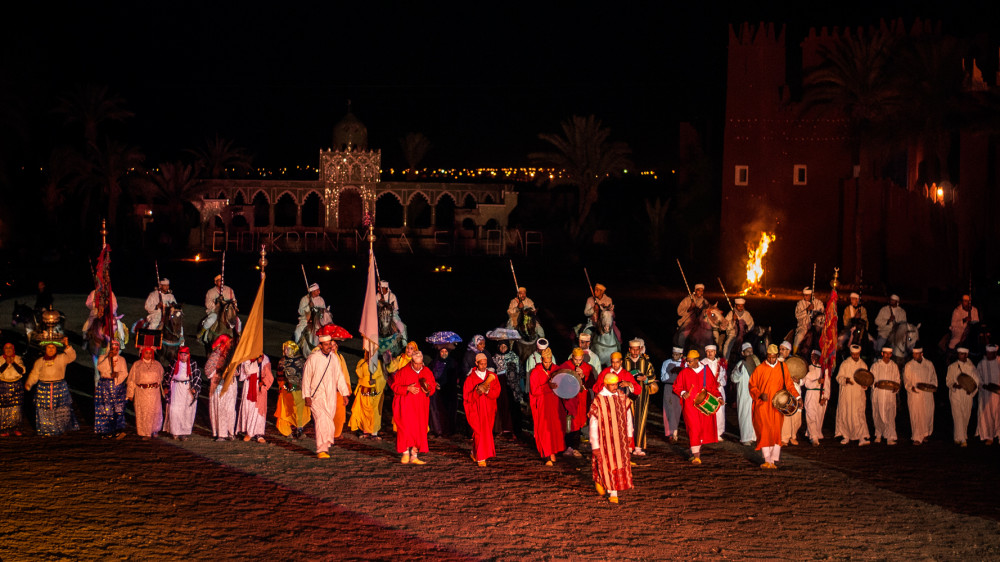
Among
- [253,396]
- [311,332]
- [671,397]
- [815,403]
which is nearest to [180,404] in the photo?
[253,396]

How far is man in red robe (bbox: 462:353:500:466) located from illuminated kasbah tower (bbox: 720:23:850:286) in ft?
88.4

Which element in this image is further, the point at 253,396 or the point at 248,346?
the point at 253,396

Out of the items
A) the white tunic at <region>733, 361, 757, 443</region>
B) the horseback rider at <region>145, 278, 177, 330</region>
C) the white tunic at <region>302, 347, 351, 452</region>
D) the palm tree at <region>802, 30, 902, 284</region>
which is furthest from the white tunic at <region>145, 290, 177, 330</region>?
the palm tree at <region>802, 30, 902, 284</region>

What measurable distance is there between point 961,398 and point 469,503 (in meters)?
6.92

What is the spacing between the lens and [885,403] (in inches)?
510

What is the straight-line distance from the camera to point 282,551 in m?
8.66

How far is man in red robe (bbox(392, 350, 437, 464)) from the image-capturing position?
1161 cm

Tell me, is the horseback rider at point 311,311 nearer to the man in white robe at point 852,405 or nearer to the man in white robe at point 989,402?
the man in white robe at point 852,405

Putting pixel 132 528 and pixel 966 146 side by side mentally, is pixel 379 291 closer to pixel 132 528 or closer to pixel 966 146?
pixel 132 528

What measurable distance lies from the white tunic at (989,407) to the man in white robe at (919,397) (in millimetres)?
641

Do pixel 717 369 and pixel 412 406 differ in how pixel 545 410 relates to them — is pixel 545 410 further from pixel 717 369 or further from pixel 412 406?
pixel 717 369

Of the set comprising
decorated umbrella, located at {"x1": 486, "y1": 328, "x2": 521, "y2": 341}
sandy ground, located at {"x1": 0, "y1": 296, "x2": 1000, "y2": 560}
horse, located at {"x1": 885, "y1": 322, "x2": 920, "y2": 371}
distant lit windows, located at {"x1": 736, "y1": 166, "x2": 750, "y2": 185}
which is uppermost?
distant lit windows, located at {"x1": 736, "y1": 166, "x2": 750, "y2": 185}

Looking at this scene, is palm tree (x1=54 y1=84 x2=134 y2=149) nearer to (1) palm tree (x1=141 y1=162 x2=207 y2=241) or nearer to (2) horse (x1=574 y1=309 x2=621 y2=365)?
(1) palm tree (x1=141 y1=162 x2=207 y2=241)

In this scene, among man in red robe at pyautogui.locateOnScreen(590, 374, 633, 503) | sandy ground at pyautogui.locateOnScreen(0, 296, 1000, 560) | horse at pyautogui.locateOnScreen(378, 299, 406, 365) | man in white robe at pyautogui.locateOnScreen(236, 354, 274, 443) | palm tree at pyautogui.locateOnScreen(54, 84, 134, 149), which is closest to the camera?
sandy ground at pyautogui.locateOnScreen(0, 296, 1000, 560)
